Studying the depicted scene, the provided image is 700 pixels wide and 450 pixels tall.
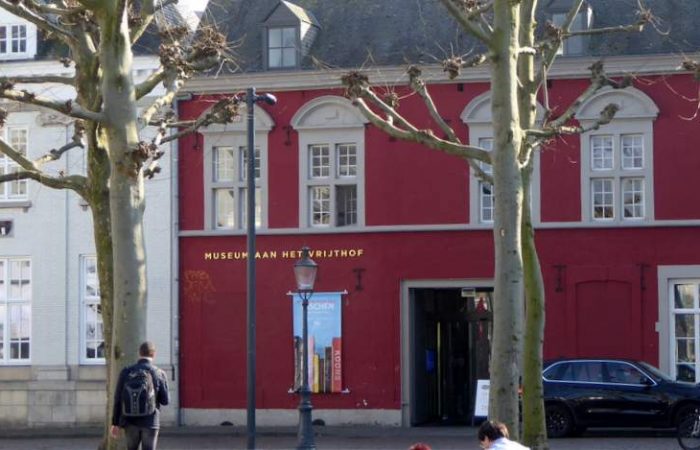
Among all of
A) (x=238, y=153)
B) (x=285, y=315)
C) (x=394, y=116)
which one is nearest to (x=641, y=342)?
(x=285, y=315)

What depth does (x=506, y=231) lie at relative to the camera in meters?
18.4

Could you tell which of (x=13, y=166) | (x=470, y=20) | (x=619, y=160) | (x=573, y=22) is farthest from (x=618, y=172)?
(x=13, y=166)

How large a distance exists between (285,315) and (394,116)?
552 inches

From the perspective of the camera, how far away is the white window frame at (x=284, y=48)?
33906 mm

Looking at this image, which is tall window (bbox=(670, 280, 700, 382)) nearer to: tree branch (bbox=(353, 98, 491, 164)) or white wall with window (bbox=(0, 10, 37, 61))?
tree branch (bbox=(353, 98, 491, 164))

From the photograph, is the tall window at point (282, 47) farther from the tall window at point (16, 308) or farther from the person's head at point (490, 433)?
the person's head at point (490, 433)

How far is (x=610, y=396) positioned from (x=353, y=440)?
5.35m

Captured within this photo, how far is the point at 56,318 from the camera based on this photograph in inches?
1368

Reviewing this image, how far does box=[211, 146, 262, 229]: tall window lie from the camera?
34.0 m

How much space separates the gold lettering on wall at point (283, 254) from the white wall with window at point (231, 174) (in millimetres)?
597

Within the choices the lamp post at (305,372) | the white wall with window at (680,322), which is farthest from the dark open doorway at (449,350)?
the lamp post at (305,372)

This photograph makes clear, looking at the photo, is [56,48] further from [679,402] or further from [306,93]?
[679,402]

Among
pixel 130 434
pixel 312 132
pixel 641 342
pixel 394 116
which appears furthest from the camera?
pixel 312 132

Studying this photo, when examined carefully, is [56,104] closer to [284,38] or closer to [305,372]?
[305,372]
